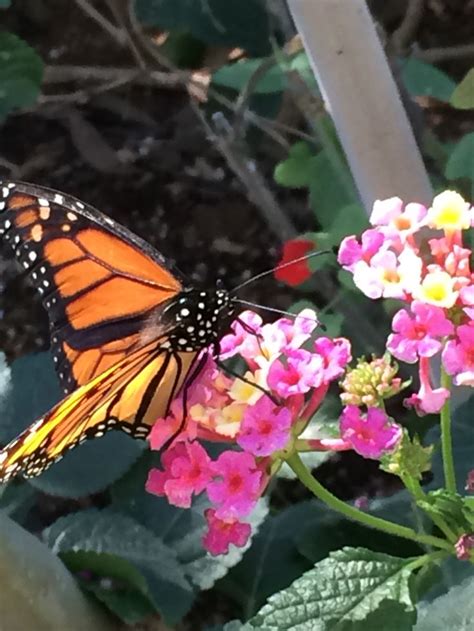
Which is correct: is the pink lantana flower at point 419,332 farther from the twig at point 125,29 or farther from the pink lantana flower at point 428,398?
the twig at point 125,29

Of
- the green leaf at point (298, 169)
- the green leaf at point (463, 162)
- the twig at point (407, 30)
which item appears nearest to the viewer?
the green leaf at point (463, 162)

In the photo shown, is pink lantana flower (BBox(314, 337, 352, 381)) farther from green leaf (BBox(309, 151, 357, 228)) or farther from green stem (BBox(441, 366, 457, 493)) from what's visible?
green leaf (BBox(309, 151, 357, 228))

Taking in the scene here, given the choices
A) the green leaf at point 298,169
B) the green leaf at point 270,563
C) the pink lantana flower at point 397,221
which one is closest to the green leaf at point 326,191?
the green leaf at point 298,169

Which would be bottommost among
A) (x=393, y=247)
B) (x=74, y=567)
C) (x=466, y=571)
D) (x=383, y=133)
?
(x=466, y=571)

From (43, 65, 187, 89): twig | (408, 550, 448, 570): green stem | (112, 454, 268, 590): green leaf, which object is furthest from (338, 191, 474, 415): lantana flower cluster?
(43, 65, 187, 89): twig

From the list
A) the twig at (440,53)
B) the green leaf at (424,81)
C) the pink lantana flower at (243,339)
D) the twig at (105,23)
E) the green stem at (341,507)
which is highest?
the twig at (105,23)

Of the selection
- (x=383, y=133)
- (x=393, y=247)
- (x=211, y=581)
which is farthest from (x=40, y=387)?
(x=393, y=247)

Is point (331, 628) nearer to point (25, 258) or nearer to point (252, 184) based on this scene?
point (25, 258)
